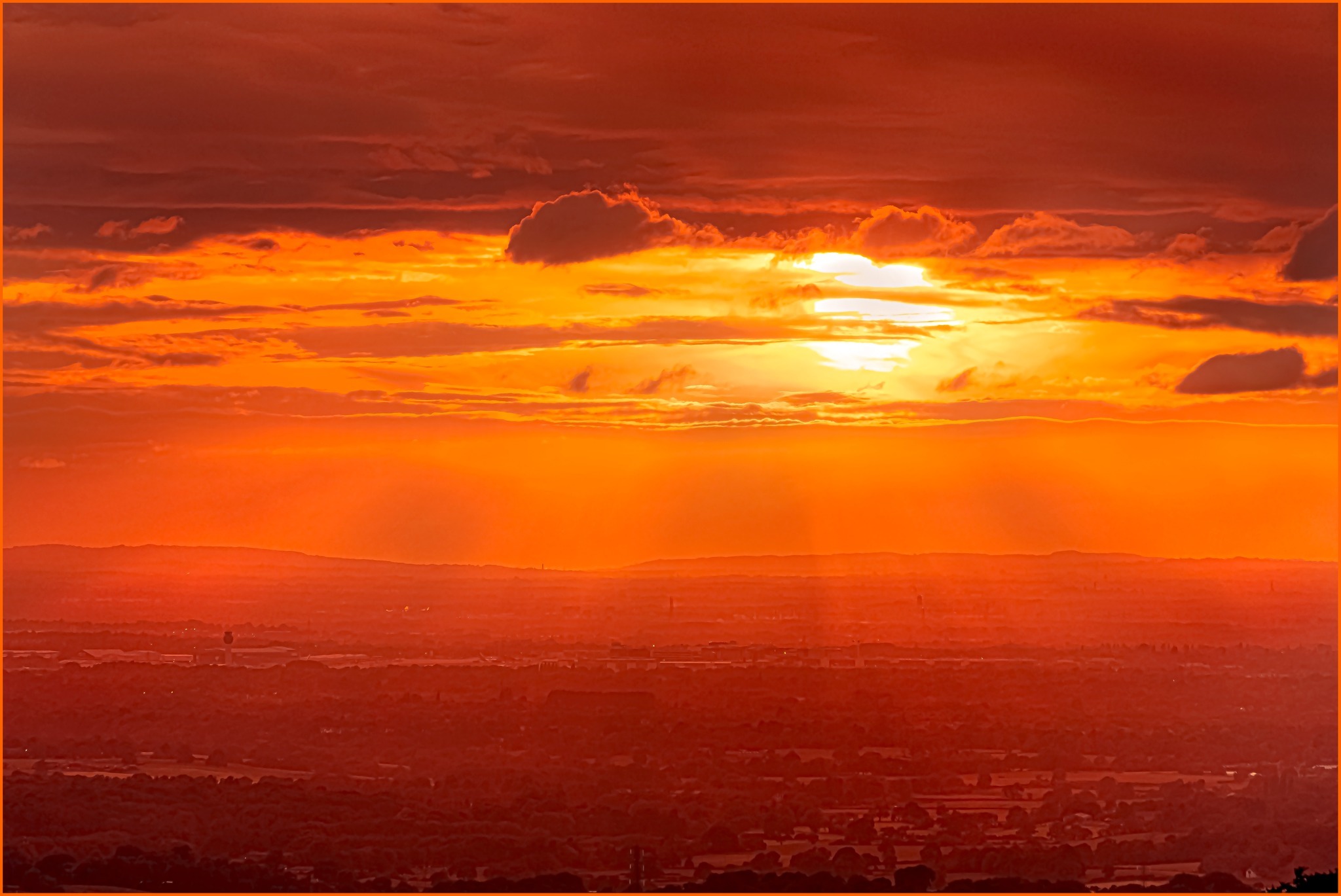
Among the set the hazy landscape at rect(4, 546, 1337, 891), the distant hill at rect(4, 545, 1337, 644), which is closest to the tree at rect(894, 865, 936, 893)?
the hazy landscape at rect(4, 546, 1337, 891)

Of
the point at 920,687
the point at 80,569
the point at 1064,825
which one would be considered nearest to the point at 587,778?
the point at 1064,825

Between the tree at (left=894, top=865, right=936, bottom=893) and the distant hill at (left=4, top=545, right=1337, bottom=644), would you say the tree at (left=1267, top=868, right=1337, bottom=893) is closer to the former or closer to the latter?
the tree at (left=894, top=865, right=936, bottom=893)

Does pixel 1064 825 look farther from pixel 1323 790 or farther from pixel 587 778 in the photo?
pixel 587 778

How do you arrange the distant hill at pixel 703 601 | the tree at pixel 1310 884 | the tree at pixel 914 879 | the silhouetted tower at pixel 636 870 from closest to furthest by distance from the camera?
the tree at pixel 1310 884
the silhouetted tower at pixel 636 870
the tree at pixel 914 879
the distant hill at pixel 703 601

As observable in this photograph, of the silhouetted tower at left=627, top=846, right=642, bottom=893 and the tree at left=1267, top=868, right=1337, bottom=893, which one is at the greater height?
the silhouetted tower at left=627, top=846, right=642, bottom=893

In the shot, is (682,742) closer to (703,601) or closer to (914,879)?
(914,879)

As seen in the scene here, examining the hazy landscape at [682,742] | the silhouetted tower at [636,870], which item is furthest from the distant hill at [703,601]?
the silhouetted tower at [636,870]

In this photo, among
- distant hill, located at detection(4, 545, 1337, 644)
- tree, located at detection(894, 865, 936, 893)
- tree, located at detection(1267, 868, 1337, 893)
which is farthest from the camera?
distant hill, located at detection(4, 545, 1337, 644)

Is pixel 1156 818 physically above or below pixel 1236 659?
below

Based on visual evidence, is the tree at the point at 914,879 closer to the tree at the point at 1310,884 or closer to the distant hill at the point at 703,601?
the tree at the point at 1310,884
